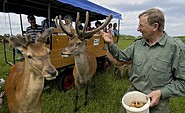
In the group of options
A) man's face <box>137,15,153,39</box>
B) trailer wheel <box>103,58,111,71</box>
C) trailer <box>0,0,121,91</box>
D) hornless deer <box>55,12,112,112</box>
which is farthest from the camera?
trailer wheel <box>103,58,111,71</box>

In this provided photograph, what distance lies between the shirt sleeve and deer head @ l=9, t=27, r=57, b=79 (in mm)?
1484

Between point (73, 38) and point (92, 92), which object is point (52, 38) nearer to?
point (73, 38)

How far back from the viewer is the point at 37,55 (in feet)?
9.66

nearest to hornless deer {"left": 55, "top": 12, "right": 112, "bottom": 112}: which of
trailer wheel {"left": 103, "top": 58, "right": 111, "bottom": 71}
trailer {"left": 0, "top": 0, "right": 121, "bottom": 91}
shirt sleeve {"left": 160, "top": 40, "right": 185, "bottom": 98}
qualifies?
trailer {"left": 0, "top": 0, "right": 121, "bottom": 91}

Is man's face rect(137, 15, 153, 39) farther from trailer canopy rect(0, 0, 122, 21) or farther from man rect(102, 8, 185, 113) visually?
trailer canopy rect(0, 0, 122, 21)

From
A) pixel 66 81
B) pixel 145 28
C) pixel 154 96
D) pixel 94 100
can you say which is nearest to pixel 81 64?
pixel 94 100

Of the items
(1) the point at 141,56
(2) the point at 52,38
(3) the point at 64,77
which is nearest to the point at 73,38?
(2) the point at 52,38

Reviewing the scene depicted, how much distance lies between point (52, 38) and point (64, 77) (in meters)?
1.62

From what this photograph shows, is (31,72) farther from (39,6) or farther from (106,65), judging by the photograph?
(106,65)

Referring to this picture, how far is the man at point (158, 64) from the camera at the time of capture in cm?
241

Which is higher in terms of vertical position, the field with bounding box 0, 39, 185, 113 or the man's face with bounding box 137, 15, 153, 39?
the man's face with bounding box 137, 15, 153, 39

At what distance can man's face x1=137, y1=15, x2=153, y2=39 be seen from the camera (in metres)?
2.54

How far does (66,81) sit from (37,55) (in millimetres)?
3908

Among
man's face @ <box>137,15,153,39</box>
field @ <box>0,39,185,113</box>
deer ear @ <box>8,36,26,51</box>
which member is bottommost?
field @ <box>0,39,185,113</box>
